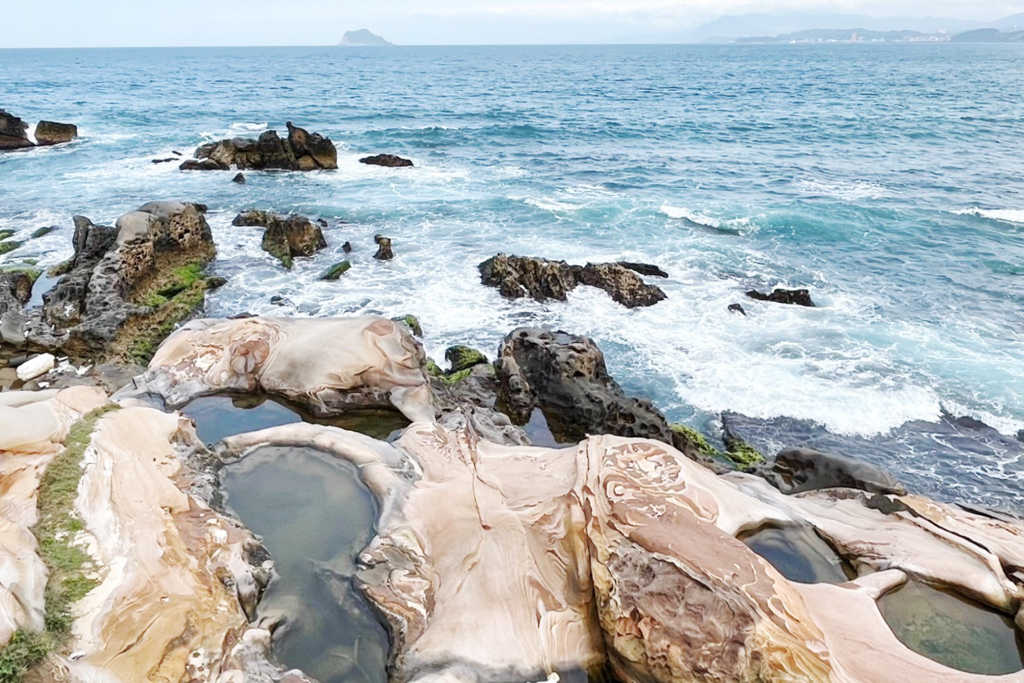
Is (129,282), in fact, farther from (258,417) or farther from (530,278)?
(530,278)

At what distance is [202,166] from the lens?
1326 inches

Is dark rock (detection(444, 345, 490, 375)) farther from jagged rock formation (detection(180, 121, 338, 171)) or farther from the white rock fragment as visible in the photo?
jagged rock formation (detection(180, 121, 338, 171))

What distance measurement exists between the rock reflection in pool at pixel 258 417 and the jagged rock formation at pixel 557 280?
8.37m

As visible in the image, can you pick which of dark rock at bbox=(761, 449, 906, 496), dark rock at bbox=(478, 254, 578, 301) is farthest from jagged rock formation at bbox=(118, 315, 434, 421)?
dark rock at bbox=(478, 254, 578, 301)

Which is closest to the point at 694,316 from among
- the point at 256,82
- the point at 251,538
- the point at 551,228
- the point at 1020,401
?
the point at 1020,401

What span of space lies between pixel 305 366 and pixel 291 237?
37.6 ft

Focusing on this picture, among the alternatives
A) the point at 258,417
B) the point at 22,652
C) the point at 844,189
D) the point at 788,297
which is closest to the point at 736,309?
the point at 788,297

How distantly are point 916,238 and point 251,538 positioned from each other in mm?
25127

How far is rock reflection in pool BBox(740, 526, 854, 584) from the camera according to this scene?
7.60m

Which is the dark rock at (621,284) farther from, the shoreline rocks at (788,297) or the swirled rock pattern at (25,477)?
the swirled rock pattern at (25,477)

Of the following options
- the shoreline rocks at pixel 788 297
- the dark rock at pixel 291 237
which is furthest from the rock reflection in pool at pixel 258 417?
the shoreline rocks at pixel 788 297

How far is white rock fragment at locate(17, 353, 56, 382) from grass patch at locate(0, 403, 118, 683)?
6945 millimetres

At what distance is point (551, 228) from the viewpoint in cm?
2527

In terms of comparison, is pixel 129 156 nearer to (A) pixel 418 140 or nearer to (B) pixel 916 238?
(A) pixel 418 140
